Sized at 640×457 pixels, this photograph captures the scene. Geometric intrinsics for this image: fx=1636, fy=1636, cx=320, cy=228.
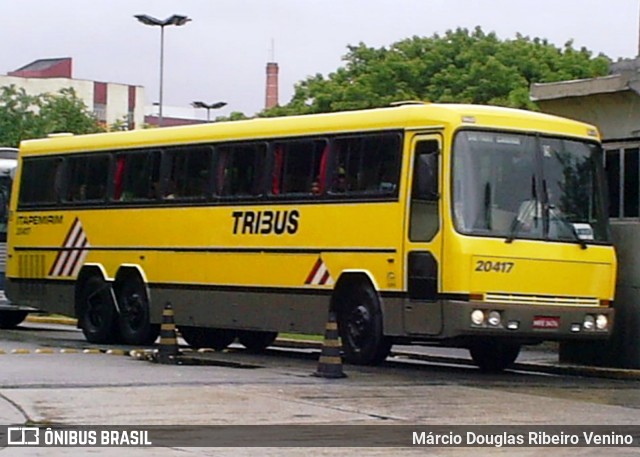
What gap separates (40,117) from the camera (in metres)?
75.1

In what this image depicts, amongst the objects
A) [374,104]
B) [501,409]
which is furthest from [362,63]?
[501,409]

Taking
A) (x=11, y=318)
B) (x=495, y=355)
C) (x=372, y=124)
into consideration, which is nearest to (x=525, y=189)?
(x=372, y=124)

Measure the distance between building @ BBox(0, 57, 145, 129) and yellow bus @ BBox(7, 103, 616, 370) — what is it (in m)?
86.5

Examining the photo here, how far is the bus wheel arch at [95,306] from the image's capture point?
83.6ft

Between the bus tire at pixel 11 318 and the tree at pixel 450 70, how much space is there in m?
31.4

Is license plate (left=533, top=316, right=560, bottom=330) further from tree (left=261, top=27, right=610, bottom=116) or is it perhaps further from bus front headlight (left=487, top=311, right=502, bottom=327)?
tree (left=261, top=27, right=610, bottom=116)

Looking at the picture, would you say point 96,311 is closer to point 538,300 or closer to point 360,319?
point 360,319

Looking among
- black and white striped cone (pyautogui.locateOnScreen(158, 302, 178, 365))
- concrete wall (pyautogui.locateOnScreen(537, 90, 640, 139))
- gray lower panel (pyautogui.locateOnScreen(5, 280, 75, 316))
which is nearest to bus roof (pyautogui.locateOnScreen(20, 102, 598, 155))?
concrete wall (pyautogui.locateOnScreen(537, 90, 640, 139))

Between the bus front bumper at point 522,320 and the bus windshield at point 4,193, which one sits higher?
the bus windshield at point 4,193

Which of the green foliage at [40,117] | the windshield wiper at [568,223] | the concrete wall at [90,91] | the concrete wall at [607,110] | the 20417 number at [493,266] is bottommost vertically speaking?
the 20417 number at [493,266]

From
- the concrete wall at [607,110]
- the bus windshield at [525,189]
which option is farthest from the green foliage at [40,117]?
the bus windshield at [525,189]

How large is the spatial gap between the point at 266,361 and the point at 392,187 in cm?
343

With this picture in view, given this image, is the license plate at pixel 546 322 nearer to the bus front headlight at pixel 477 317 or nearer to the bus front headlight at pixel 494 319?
the bus front headlight at pixel 494 319

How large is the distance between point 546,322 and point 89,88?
101 m
